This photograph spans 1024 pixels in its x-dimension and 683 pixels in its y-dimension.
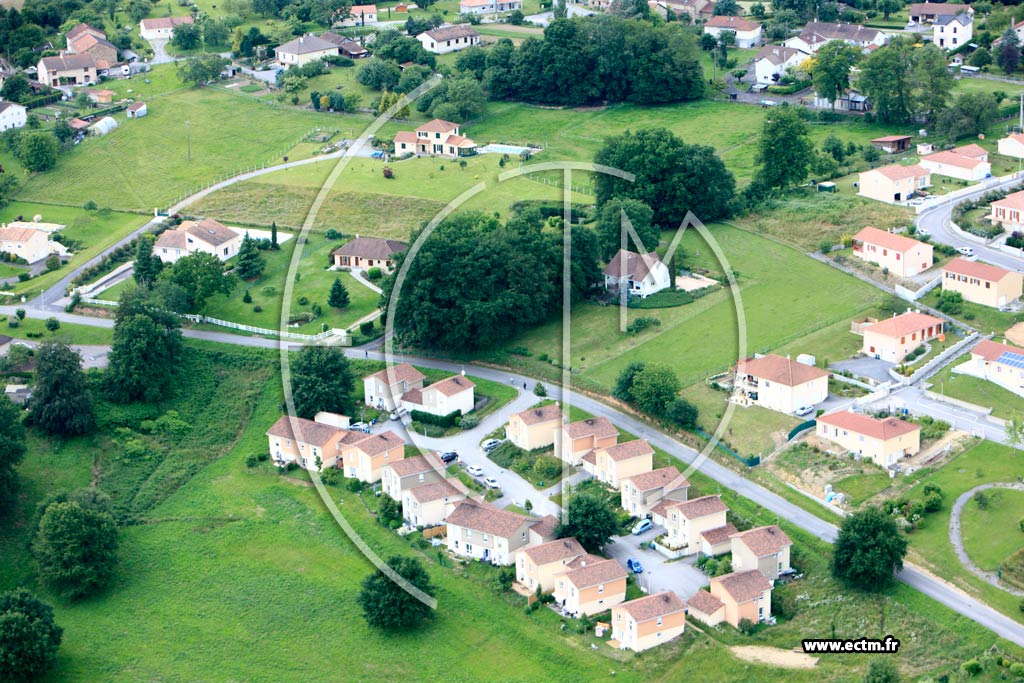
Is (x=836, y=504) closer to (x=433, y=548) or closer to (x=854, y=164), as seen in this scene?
(x=433, y=548)

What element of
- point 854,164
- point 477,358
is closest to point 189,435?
point 477,358

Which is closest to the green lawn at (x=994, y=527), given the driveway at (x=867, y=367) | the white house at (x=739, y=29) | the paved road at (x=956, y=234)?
the driveway at (x=867, y=367)

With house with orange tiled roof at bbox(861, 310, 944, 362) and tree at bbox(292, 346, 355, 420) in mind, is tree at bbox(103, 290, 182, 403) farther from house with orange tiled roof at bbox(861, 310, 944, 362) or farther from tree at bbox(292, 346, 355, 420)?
house with orange tiled roof at bbox(861, 310, 944, 362)

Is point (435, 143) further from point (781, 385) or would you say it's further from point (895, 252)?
point (781, 385)

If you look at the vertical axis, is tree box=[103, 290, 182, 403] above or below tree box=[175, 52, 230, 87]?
below

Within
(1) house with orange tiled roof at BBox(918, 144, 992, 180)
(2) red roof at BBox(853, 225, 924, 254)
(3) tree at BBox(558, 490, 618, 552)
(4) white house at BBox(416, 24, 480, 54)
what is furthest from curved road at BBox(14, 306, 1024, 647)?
(4) white house at BBox(416, 24, 480, 54)

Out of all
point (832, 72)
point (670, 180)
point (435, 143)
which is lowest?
point (435, 143)

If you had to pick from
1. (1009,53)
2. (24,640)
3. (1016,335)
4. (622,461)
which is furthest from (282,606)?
(1009,53)
